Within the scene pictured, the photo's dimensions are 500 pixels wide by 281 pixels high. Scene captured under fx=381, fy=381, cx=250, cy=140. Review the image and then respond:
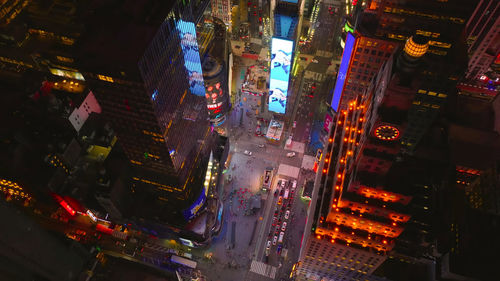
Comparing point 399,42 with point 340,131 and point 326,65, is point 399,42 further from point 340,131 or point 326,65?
point 326,65

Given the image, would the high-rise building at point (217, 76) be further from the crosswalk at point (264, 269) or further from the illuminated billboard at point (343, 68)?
the crosswalk at point (264, 269)

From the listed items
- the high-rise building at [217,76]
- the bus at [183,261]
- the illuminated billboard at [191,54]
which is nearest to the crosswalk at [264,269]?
the bus at [183,261]

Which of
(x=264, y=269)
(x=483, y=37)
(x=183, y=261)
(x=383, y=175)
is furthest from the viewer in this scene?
(x=483, y=37)

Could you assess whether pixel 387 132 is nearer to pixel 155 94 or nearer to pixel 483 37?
pixel 155 94

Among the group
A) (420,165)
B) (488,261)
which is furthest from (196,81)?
(488,261)

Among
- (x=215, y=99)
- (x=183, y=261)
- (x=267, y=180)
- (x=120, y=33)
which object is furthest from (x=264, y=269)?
(x=120, y=33)

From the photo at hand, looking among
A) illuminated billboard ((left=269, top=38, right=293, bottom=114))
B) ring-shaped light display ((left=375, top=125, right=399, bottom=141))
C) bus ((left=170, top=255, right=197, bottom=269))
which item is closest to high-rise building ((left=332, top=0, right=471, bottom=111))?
illuminated billboard ((left=269, top=38, right=293, bottom=114))
